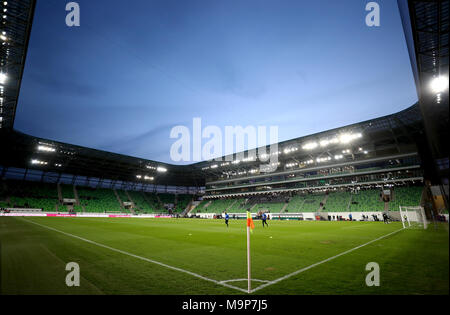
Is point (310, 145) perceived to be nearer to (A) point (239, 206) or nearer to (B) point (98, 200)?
(A) point (239, 206)

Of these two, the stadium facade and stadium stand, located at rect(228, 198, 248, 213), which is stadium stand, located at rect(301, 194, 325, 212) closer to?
the stadium facade

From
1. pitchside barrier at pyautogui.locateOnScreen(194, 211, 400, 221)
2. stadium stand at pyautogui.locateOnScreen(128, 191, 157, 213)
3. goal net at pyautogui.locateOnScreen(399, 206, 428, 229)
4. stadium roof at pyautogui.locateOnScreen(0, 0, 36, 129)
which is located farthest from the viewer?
stadium stand at pyautogui.locateOnScreen(128, 191, 157, 213)

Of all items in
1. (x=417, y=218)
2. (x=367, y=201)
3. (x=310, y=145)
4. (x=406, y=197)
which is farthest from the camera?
→ (x=310, y=145)

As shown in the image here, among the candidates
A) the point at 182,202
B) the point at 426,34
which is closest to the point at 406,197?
the point at 426,34

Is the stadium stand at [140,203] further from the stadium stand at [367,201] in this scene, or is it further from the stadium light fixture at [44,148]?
the stadium stand at [367,201]

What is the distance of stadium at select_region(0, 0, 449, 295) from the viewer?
5.67 metres

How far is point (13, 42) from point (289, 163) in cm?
6164

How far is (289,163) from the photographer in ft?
213

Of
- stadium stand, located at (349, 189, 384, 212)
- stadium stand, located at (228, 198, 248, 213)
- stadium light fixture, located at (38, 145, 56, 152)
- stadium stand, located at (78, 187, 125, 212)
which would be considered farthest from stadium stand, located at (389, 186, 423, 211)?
stadium light fixture, located at (38, 145, 56, 152)

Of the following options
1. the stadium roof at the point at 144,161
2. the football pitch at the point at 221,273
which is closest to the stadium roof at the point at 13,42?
the stadium roof at the point at 144,161

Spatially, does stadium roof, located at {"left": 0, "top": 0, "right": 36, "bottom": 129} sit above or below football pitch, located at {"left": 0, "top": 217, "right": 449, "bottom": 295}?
above

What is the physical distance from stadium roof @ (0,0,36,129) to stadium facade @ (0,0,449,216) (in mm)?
78

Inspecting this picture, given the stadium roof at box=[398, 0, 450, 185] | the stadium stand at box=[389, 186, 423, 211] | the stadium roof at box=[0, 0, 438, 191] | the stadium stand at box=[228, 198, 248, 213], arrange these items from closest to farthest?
1. the stadium roof at box=[398, 0, 450, 185]
2. the stadium roof at box=[0, 0, 438, 191]
3. the stadium stand at box=[389, 186, 423, 211]
4. the stadium stand at box=[228, 198, 248, 213]
